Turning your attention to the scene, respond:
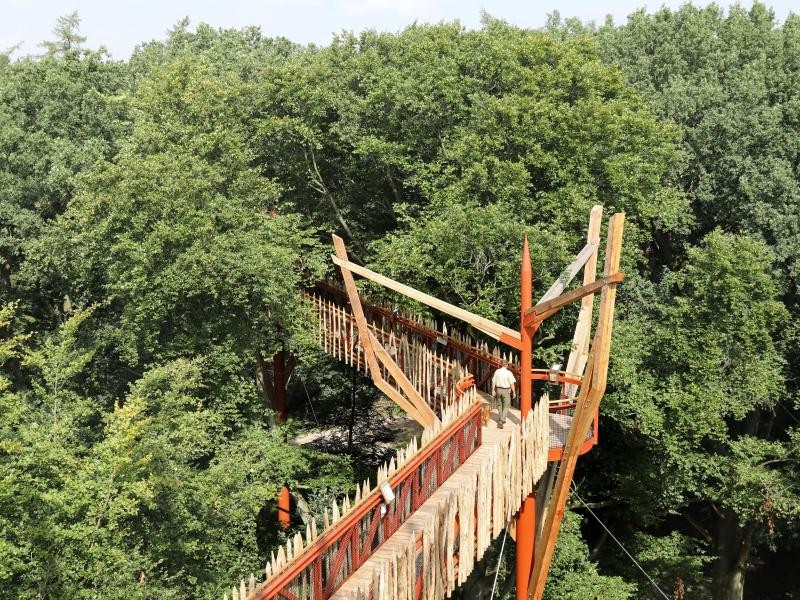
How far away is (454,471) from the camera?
1216 centimetres

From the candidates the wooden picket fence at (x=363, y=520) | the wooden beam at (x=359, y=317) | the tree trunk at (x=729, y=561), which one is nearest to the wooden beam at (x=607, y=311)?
the wooden picket fence at (x=363, y=520)

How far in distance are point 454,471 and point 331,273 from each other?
12967 mm

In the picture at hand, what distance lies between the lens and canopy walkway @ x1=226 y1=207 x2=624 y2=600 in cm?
849

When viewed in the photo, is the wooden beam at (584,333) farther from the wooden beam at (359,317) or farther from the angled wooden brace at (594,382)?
the wooden beam at (359,317)

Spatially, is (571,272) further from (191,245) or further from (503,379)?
(191,245)

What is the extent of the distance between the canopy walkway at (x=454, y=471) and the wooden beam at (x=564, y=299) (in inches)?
0.7

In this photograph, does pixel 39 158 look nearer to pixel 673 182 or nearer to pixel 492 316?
pixel 492 316

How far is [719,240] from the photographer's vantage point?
66.7ft

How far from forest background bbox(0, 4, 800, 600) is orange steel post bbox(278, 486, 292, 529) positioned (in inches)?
22.1

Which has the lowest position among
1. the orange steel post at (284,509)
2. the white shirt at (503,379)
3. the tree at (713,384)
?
the orange steel post at (284,509)

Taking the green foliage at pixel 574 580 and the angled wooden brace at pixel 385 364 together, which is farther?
the green foliage at pixel 574 580

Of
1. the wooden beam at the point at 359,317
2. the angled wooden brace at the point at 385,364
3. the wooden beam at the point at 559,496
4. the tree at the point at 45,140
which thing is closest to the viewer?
the wooden beam at the point at 559,496

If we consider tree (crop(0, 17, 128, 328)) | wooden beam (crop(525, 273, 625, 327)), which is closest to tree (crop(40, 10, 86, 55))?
tree (crop(0, 17, 128, 328))

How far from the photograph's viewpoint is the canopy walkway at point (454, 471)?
8492mm
